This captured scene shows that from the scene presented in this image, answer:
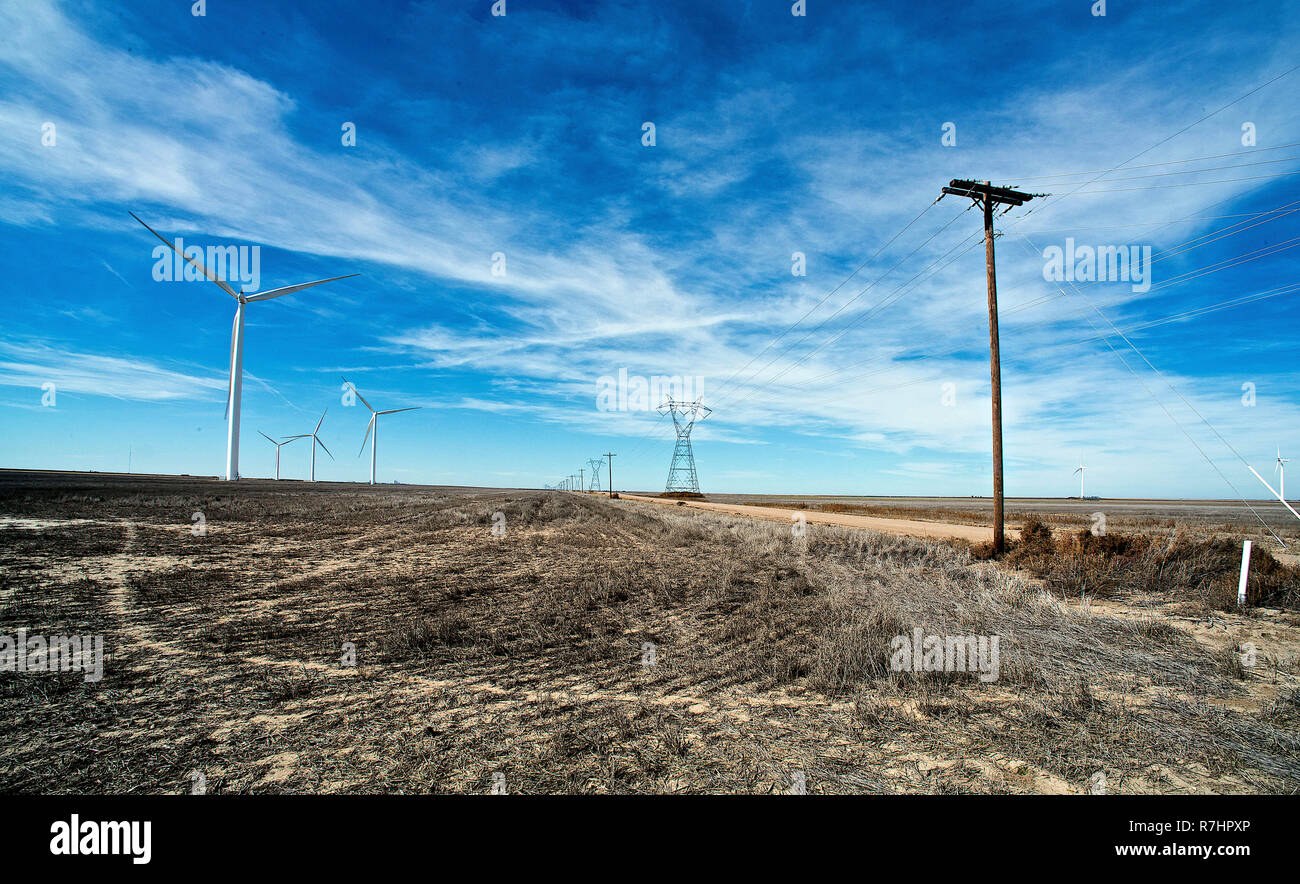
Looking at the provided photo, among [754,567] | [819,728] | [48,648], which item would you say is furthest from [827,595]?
[48,648]

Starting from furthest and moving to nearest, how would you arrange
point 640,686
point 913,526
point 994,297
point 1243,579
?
point 913,526
point 994,297
point 1243,579
point 640,686

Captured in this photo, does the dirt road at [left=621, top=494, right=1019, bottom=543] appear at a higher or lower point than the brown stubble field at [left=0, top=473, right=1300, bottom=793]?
lower

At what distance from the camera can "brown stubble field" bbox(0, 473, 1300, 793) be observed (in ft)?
15.4

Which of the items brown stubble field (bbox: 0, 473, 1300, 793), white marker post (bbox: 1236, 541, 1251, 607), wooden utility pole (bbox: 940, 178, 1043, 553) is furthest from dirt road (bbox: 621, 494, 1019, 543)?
brown stubble field (bbox: 0, 473, 1300, 793)

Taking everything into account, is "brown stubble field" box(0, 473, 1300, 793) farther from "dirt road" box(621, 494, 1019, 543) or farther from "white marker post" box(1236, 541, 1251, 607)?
"dirt road" box(621, 494, 1019, 543)

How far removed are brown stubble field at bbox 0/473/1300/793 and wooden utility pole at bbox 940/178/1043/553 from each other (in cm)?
413

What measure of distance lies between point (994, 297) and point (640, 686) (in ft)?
61.3

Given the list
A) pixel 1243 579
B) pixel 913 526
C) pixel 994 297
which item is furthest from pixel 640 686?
pixel 913 526

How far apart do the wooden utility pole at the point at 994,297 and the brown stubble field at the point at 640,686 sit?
4133mm

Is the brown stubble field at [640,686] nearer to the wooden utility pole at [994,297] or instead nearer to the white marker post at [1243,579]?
the white marker post at [1243,579]

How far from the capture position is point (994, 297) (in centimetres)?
1950

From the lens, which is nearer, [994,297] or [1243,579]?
[1243,579]

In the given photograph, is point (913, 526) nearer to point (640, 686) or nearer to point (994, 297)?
point (994, 297)

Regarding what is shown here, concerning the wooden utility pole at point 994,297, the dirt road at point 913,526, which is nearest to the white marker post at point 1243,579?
the wooden utility pole at point 994,297
